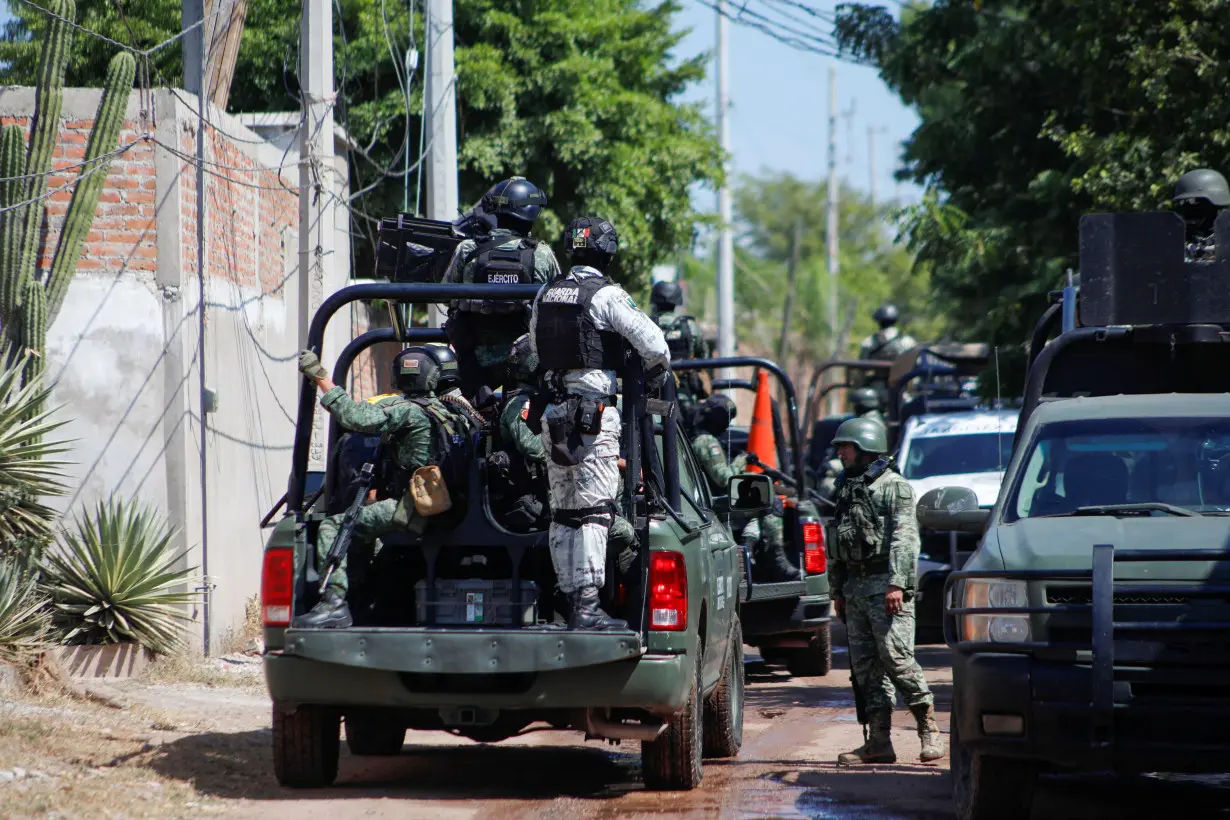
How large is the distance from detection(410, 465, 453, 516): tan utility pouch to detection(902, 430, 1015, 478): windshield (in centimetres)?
870

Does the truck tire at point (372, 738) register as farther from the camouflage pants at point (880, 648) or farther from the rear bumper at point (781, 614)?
the rear bumper at point (781, 614)

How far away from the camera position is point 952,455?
15656mm

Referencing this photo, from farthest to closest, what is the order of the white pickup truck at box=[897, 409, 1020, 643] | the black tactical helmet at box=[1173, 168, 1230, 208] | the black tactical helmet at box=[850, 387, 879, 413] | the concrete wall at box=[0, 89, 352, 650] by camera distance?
1. the black tactical helmet at box=[850, 387, 879, 413]
2. the white pickup truck at box=[897, 409, 1020, 643]
3. the concrete wall at box=[0, 89, 352, 650]
4. the black tactical helmet at box=[1173, 168, 1230, 208]

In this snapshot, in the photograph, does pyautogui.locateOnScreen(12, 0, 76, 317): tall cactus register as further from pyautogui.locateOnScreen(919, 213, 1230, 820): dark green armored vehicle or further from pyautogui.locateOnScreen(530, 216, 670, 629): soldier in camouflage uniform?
pyautogui.locateOnScreen(919, 213, 1230, 820): dark green armored vehicle

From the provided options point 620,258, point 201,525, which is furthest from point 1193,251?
point 620,258

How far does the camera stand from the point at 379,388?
804 inches

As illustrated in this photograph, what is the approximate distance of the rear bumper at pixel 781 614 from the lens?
12.2 meters

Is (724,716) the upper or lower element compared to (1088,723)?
lower

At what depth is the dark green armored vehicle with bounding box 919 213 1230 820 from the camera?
19.5ft

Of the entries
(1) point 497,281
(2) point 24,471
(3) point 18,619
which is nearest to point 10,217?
(2) point 24,471

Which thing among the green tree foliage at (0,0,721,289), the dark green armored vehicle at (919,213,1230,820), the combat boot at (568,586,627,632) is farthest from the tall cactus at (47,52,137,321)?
the green tree foliage at (0,0,721,289)

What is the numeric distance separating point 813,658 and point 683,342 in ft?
9.61

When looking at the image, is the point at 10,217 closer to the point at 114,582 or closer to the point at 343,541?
the point at 114,582

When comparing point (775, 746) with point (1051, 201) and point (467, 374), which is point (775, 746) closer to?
point (467, 374)
